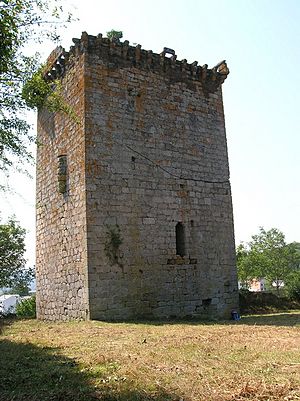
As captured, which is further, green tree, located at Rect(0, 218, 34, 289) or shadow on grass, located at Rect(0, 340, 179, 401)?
green tree, located at Rect(0, 218, 34, 289)

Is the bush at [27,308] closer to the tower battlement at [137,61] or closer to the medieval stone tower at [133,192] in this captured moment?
the medieval stone tower at [133,192]

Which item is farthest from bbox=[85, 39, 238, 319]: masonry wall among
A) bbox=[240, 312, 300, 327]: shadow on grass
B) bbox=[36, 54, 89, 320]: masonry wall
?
bbox=[240, 312, 300, 327]: shadow on grass

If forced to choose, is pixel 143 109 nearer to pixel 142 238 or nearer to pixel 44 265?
pixel 142 238

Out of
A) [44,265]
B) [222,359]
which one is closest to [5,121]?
[222,359]

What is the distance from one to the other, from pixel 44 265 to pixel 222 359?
906 cm

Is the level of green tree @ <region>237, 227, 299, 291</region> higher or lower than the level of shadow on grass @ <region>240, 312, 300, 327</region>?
higher

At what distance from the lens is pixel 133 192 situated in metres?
11.4

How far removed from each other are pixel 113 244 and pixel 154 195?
195 centimetres

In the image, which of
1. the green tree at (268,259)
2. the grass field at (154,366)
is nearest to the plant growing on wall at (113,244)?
the grass field at (154,366)

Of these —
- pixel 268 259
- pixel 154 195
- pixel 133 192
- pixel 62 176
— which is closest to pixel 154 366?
pixel 133 192

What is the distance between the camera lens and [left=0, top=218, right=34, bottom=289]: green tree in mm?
21516

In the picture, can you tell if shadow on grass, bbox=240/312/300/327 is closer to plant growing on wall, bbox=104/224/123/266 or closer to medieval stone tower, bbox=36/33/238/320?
medieval stone tower, bbox=36/33/238/320

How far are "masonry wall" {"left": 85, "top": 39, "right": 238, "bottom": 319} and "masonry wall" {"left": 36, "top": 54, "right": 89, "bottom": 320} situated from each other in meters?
0.38

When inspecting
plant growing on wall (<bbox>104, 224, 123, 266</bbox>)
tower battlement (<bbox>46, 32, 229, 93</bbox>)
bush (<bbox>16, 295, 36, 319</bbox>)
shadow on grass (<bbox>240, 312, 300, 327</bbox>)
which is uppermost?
tower battlement (<bbox>46, 32, 229, 93</bbox>)
